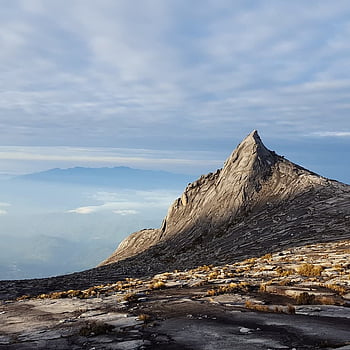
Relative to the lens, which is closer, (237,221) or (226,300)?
(226,300)

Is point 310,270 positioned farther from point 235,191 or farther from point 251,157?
point 251,157

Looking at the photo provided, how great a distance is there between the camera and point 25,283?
51.6 metres

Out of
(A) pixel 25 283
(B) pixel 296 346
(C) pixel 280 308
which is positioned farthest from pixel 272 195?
(B) pixel 296 346

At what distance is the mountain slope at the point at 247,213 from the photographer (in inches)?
2172

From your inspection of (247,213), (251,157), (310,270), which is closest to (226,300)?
(310,270)

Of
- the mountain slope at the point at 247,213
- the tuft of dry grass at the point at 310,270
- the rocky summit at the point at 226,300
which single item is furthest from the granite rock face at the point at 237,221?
the tuft of dry grass at the point at 310,270

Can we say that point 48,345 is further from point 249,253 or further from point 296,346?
point 249,253

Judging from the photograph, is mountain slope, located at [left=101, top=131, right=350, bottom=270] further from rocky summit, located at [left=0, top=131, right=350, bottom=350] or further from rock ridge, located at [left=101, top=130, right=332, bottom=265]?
rocky summit, located at [left=0, top=131, right=350, bottom=350]

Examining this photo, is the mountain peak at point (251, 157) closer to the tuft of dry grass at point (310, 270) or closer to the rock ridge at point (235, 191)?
the rock ridge at point (235, 191)

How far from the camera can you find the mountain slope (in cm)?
5516

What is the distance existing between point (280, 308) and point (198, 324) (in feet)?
14.7

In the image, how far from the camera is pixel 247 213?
72438 millimetres

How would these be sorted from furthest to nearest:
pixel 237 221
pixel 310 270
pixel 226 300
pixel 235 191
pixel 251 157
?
pixel 251 157
pixel 235 191
pixel 237 221
pixel 310 270
pixel 226 300

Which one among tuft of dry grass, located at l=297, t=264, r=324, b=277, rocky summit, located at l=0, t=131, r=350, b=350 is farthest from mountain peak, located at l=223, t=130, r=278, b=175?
tuft of dry grass, located at l=297, t=264, r=324, b=277
